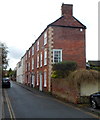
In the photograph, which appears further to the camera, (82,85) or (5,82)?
(5,82)

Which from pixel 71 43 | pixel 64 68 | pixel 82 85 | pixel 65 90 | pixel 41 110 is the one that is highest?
pixel 71 43

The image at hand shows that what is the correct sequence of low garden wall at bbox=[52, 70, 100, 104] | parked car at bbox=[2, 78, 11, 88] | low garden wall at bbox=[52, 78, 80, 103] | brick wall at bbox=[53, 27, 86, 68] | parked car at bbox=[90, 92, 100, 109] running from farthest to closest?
parked car at bbox=[2, 78, 11, 88], brick wall at bbox=[53, 27, 86, 68], low garden wall at bbox=[52, 78, 80, 103], low garden wall at bbox=[52, 70, 100, 104], parked car at bbox=[90, 92, 100, 109]

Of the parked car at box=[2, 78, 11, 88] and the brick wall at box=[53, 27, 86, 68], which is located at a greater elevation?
the brick wall at box=[53, 27, 86, 68]

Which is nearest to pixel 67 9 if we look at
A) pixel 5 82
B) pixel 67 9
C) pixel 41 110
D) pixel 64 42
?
pixel 67 9

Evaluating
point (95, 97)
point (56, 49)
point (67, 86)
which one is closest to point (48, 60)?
point (56, 49)

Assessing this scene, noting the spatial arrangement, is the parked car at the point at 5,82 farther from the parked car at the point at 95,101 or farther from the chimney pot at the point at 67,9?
the parked car at the point at 95,101

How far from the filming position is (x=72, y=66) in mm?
23641

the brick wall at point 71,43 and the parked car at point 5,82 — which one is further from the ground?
the brick wall at point 71,43

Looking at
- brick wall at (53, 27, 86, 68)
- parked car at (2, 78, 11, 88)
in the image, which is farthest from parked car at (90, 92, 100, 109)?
parked car at (2, 78, 11, 88)

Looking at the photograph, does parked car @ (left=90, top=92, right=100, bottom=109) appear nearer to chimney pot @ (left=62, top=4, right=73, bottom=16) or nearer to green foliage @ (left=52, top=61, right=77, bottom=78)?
green foliage @ (left=52, top=61, right=77, bottom=78)

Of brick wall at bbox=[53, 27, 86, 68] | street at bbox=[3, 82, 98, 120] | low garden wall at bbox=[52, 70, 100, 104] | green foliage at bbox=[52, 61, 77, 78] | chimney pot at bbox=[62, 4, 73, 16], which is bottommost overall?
street at bbox=[3, 82, 98, 120]

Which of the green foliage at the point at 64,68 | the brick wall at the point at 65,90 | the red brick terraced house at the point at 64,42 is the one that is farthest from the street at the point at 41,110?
the red brick terraced house at the point at 64,42

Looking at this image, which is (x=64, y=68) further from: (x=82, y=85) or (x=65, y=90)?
(x=82, y=85)

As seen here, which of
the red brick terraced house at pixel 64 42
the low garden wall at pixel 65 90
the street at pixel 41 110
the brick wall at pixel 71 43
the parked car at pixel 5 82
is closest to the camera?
the street at pixel 41 110
